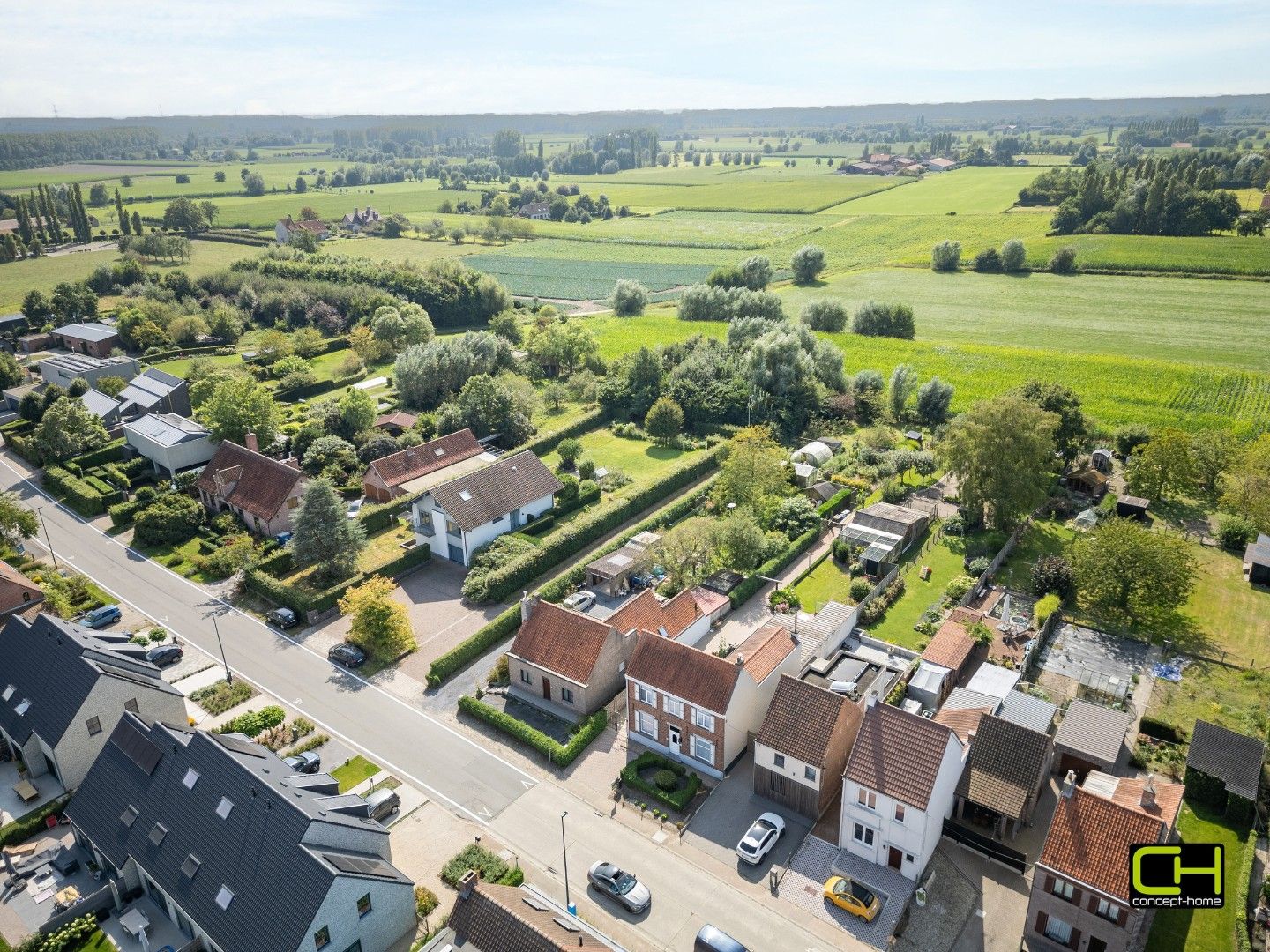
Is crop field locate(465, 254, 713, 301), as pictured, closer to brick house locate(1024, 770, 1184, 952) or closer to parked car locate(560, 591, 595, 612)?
parked car locate(560, 591, 595, 612)

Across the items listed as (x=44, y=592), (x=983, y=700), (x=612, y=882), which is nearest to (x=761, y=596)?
(x=983, y=700)

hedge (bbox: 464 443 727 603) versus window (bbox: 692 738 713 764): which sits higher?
hedge (bbox: 464 443 727 603)

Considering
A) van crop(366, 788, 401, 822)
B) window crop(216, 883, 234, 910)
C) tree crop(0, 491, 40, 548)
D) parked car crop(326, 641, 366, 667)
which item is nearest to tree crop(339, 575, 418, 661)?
parked car crop(326, 641, 366, 667)

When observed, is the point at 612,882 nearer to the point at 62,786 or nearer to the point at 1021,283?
the point at 62,786

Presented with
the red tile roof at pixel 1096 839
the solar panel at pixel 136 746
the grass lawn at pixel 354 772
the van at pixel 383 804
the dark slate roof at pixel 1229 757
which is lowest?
the grass lawn at pixel 354 772

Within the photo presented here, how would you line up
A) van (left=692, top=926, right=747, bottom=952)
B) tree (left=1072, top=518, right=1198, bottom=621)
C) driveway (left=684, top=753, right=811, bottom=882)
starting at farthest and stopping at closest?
tree (left=1072, top=518, right=1198, bottom=621) < driveway (left=684, top=753, right=811, bottom=882) < van (left=692, top=926, right=747, bottom=952)

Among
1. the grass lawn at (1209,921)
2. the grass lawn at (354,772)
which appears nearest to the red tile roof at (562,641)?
the grass lawn at (354,772)

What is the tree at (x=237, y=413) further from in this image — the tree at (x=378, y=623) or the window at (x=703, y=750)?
the window at (x=703, y=750)
